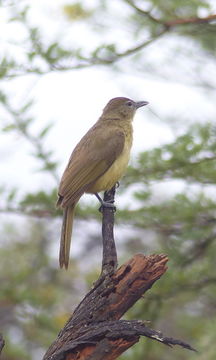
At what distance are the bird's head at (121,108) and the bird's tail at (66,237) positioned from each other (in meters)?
1.62

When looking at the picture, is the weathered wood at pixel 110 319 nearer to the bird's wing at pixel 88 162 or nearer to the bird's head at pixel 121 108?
the bird's wing at pixel 88 162

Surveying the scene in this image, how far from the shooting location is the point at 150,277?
3043mm

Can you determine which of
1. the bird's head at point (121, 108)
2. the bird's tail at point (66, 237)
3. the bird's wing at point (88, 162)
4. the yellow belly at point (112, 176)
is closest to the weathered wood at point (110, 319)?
the bird's tail at point (66, 237)

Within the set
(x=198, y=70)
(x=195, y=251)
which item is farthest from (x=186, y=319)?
(x=198, y=70)

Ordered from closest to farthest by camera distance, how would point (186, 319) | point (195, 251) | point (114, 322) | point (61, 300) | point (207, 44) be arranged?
point (114, 322) → point (195, 251) → point (207, 44) → point (186, 319) → point (61, 300)

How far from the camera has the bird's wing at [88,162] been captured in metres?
5.05

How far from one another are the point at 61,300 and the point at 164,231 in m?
2.80

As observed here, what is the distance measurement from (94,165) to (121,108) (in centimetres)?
124

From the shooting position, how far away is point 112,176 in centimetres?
536

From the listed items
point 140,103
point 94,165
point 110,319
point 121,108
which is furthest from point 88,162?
point 110,319

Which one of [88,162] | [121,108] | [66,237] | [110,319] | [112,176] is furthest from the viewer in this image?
[121,108]

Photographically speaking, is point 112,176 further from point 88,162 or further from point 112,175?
point 88,162

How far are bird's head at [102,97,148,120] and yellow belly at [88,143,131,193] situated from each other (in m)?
1.01

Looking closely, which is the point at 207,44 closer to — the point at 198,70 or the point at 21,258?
the point at 198,70
